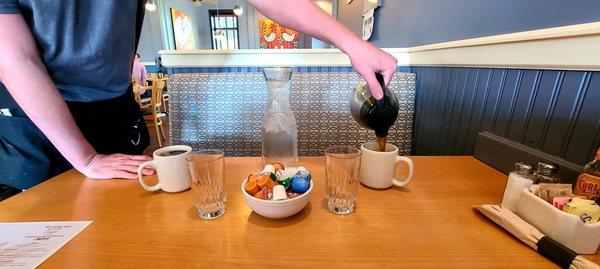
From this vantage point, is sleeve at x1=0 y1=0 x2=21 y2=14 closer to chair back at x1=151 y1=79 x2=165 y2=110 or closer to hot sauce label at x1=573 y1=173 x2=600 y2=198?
hot sauce label at x1=573 y1=173 x2=600 y2=198

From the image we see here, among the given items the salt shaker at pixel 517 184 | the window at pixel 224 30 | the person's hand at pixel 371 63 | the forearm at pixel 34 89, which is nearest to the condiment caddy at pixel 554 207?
the salt shaker at pixel 517 184

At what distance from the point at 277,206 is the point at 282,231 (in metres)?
0.04

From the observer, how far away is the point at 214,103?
133 centimetres

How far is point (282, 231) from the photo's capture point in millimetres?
453

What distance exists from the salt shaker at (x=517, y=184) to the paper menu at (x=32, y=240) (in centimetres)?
77

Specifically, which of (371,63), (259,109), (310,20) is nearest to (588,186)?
(371,63)

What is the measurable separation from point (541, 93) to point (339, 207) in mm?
620

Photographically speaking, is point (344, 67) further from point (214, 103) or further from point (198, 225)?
point (198, 225)

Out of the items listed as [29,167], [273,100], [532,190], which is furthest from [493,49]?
[29,167]

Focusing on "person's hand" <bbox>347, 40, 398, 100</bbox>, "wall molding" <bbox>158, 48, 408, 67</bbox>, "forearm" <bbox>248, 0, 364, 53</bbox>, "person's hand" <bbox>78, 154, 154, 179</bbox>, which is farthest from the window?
"person's hand" <bbox>347, 40, 398, 100</bbox>

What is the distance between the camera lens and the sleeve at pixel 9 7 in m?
0.59

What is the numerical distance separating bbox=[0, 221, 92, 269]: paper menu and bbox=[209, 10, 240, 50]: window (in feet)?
28.3

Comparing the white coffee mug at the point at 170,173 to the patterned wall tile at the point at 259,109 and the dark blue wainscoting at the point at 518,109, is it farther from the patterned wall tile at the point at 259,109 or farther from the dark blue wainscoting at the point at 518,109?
the dark blue wainscoting at the point at 518,109

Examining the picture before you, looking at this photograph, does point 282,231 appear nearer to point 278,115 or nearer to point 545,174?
point 278,115
